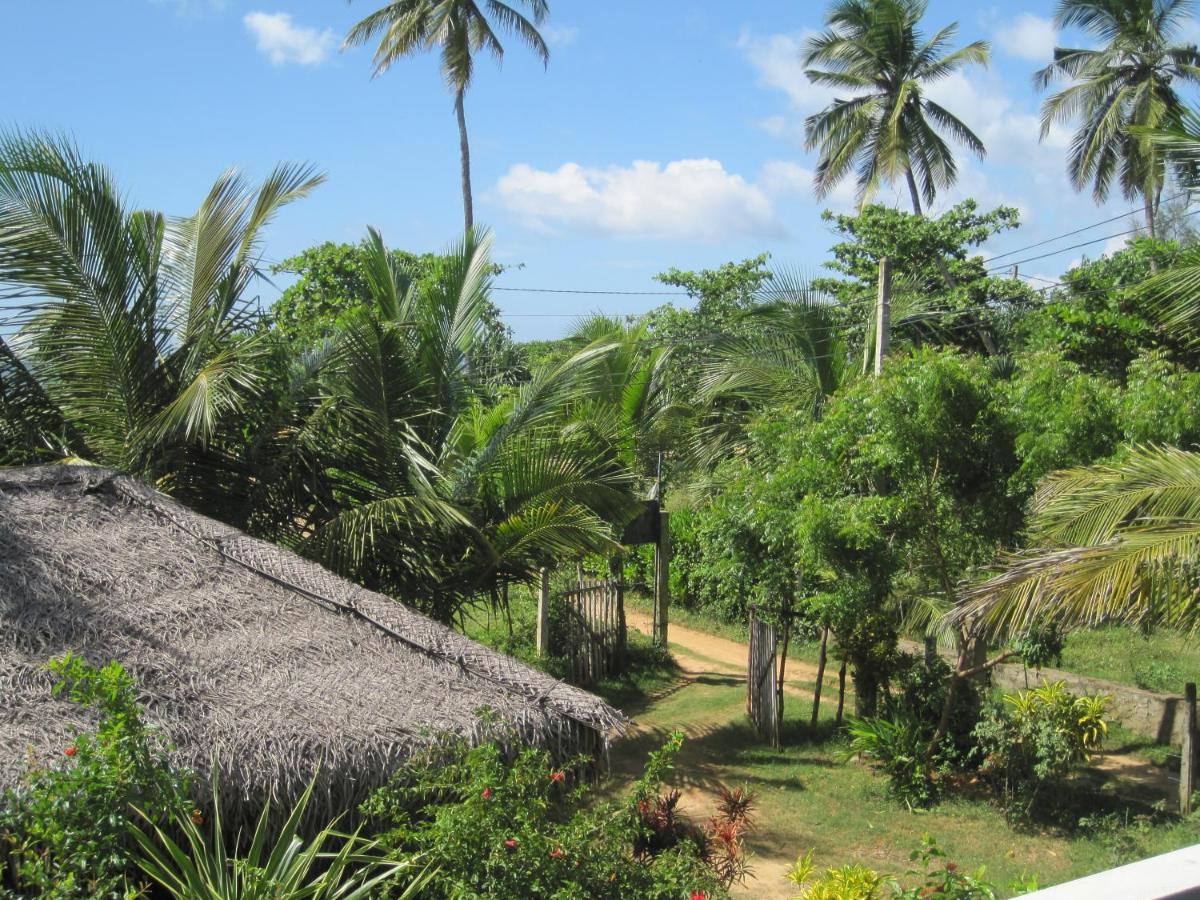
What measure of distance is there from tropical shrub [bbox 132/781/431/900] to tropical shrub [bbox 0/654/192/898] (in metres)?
0.11

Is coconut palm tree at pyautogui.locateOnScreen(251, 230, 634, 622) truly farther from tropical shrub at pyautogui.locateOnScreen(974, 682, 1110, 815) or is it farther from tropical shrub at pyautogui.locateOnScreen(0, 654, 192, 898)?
tropical shrub at pyautogui.locateOnScreen(0, 654, 192, 898)

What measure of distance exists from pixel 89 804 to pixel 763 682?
9.07 meters

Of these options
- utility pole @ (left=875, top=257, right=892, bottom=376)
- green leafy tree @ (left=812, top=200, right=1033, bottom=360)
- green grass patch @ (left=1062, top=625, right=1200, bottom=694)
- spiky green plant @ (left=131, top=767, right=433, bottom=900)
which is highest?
green leafy tree @ (left=812, top=200, right=1033, bottom=360)

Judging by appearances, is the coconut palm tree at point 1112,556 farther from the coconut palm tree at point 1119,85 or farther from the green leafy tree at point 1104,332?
the coconut palm tree at point 1119,85

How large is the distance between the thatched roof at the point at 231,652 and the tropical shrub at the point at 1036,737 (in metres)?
5.01

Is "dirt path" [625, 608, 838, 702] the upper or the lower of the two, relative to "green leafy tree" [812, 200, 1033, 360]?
lower

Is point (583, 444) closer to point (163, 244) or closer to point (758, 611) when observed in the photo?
point (758, 611)

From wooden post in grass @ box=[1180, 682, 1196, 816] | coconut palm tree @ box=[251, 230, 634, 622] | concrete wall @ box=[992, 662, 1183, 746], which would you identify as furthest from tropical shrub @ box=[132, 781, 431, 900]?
concrete wall @ box=[992, 662, 1183, 746]

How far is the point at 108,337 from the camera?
9.05 meters

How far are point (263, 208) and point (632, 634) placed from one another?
908cm

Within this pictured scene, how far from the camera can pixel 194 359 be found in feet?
31.3

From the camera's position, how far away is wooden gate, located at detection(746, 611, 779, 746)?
12.3m

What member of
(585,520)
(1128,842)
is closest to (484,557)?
(585,520)

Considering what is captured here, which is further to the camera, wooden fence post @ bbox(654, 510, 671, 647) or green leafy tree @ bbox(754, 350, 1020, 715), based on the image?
wooden fence post @ bbox(654, 510, 671, 647)
